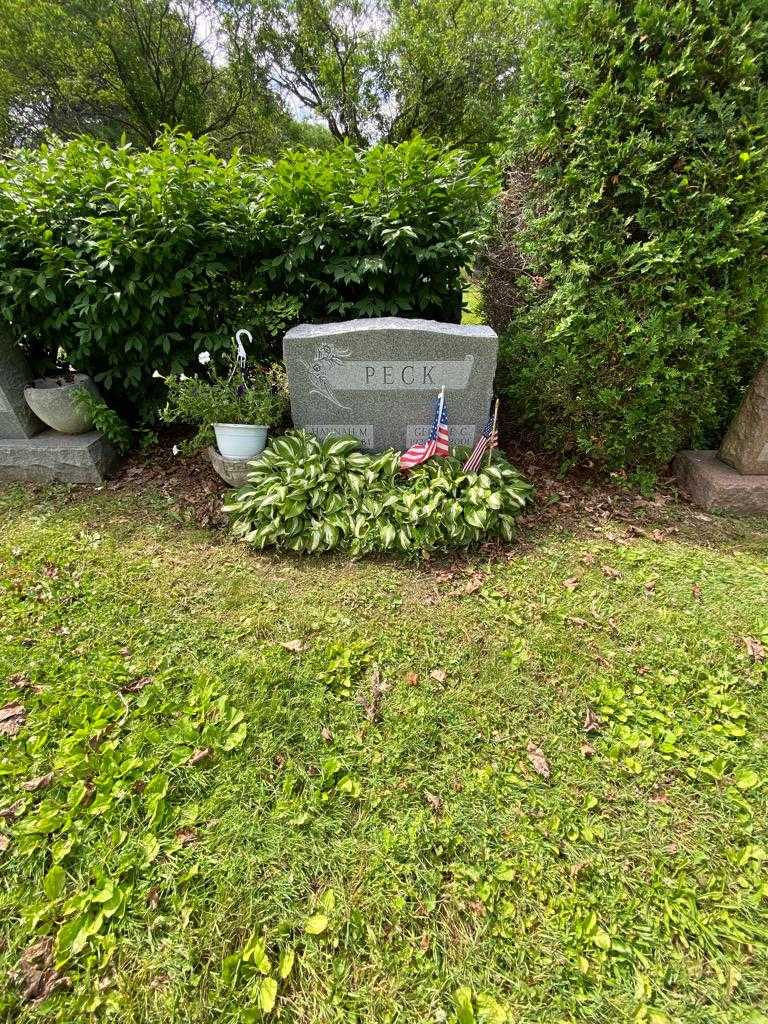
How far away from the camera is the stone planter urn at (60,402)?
3.67 metres

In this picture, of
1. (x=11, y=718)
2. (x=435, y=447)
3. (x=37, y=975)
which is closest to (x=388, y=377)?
(x=435, y=447)

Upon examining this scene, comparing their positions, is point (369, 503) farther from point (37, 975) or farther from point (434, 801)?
point (37, 975)

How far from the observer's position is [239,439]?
11.3ft

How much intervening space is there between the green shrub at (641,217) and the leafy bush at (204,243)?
27.3 inches

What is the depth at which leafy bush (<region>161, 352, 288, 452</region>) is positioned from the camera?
3.50 metres

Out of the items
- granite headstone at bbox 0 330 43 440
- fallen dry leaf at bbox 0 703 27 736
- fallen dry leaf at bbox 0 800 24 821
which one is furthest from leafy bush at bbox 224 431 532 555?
granite headstone at bbox 0 330 43 440

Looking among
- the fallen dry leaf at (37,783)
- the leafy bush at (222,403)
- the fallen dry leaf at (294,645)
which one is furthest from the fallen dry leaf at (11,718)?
the leafy bush at (222,403)

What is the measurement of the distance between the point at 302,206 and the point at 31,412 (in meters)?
2.72

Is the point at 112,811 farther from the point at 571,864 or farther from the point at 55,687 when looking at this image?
the point at 571,864

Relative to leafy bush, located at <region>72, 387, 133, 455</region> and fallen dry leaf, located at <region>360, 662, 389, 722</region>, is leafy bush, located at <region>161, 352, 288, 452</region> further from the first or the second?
fallen dry leaf, located at <region>360, 662, 389, 722</region>

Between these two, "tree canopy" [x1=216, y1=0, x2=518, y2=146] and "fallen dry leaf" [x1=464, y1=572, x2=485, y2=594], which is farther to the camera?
"tree canopy" [x1=216, y1=0, x2=518, y2=146]

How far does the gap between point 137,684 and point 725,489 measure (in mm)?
3939

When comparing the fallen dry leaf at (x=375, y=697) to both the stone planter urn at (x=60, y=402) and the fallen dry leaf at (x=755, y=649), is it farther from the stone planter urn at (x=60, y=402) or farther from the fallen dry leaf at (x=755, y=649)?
the stone planter urn at (x=60, y=402)

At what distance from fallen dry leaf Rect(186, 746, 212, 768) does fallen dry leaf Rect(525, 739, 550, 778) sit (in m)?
1.36
